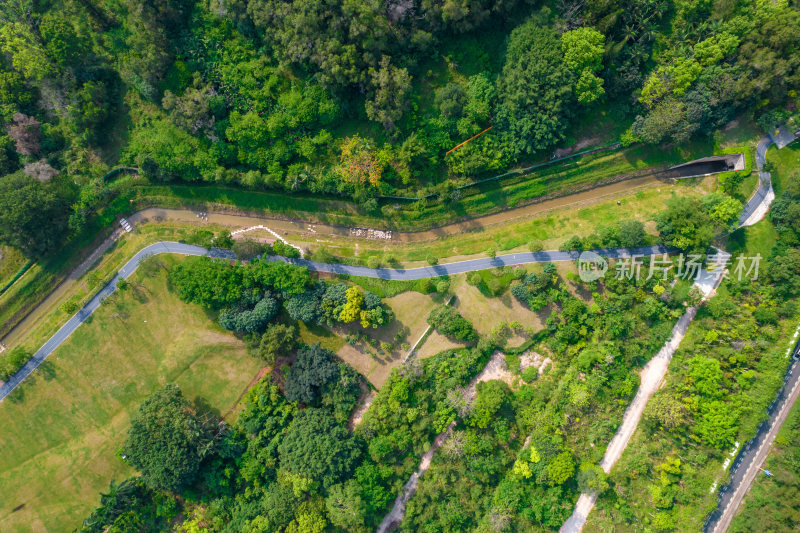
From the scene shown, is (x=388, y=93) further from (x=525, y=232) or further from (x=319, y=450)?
(x=319, y=450)

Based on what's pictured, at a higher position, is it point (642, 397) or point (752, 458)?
point (752, 458)

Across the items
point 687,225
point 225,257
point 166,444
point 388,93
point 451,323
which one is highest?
point 687,225

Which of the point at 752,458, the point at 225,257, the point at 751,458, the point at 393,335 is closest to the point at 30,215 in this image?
the point at 225,257

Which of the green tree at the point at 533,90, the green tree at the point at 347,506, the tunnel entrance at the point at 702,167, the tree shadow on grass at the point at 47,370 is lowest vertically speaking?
the tree shadow on grass at the point at 47,370

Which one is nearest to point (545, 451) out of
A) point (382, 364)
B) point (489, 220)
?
point (382, 364)

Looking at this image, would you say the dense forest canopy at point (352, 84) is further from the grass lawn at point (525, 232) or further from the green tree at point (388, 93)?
the grass lawn at point (525, 232)

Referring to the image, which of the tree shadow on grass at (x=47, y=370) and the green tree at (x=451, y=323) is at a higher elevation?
the green tree at (x=451, y=323)

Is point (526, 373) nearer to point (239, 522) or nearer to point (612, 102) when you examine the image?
point (612, 102)

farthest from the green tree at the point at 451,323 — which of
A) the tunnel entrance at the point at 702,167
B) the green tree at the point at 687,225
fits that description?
the tunnel entrance at the point at 702,167
